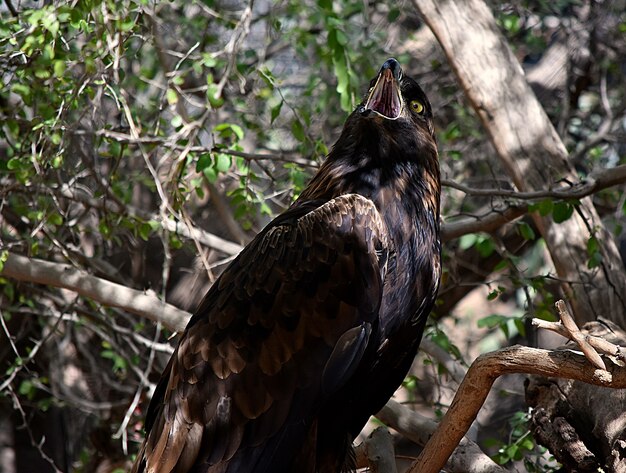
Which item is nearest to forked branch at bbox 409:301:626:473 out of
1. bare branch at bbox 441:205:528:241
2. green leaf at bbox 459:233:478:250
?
bare branch at bbox 441:205:528:241

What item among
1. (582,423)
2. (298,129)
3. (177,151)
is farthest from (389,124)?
(177,151)

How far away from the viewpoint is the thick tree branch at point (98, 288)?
362 cm

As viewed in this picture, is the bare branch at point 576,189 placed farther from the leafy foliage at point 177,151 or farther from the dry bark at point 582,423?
the dry bark at point 582,423

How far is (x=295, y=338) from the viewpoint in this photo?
108 inches

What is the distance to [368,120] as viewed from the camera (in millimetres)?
3053

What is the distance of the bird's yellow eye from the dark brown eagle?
0.44m

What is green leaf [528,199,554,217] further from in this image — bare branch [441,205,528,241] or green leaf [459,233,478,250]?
green leaf [459,233,478,250]

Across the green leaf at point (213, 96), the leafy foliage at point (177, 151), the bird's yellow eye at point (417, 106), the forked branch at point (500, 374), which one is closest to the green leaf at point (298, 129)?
the leafy foliage at point (177, 151)

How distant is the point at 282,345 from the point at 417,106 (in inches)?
38.0

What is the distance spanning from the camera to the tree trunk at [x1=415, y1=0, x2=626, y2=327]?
3.76 meters

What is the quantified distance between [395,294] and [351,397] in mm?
363

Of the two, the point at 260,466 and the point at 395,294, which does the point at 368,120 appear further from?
the point at 260,466

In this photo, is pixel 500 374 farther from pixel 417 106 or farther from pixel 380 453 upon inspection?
pixel 417 106

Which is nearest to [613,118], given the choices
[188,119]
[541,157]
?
[541,157]
